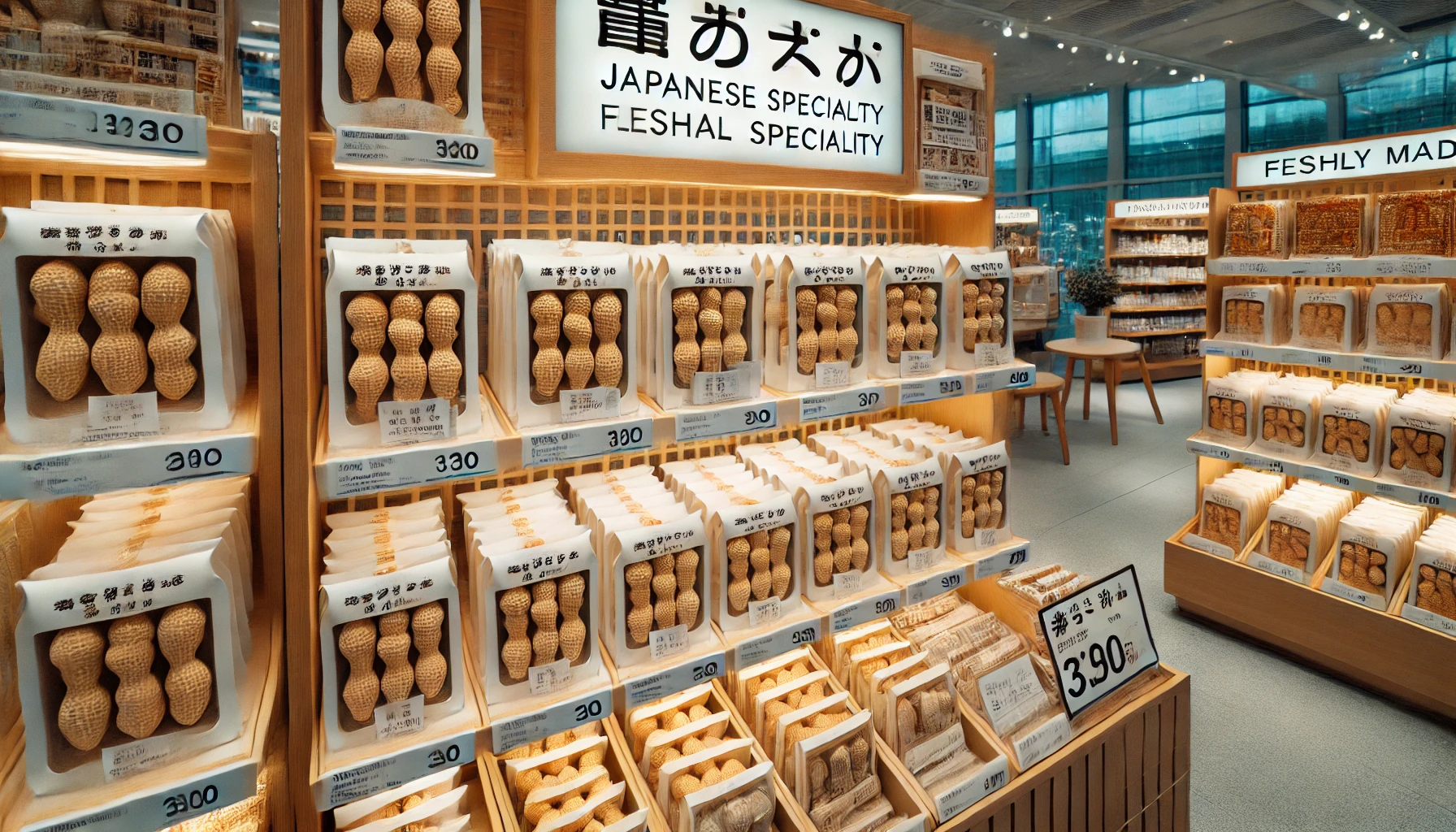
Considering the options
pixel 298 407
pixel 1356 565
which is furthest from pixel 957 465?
pixel 1356 565

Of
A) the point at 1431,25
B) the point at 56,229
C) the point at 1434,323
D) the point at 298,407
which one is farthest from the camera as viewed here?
the point at 1431,25

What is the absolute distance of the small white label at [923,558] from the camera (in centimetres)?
171

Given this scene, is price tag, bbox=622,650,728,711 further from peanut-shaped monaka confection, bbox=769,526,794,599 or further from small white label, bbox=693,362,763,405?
small white label, bbox=693,362,763,405

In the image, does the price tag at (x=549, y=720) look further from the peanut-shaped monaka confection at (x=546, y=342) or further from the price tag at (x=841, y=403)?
the price tag at (x=841, y=403)

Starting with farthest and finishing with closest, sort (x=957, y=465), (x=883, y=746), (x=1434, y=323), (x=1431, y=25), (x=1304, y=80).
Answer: (x=1304, y=80), (x=1431, y=25), (x=1434, y=323), (x=957, y=465), (x=883, y=746)

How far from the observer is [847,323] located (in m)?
1.59

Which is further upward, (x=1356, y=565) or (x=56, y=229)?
(x=56, y=229)

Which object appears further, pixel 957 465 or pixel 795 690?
pixel 957 465

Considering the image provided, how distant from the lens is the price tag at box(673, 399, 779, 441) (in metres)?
1.36

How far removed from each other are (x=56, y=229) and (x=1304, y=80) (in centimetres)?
1281

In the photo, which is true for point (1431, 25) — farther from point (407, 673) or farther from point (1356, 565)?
point (407, 673)

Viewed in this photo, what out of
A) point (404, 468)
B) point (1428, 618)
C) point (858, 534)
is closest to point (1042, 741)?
point (858, 534)

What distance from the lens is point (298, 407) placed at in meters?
1.10

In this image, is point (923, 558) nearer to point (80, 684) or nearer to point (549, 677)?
point (549, 677)
